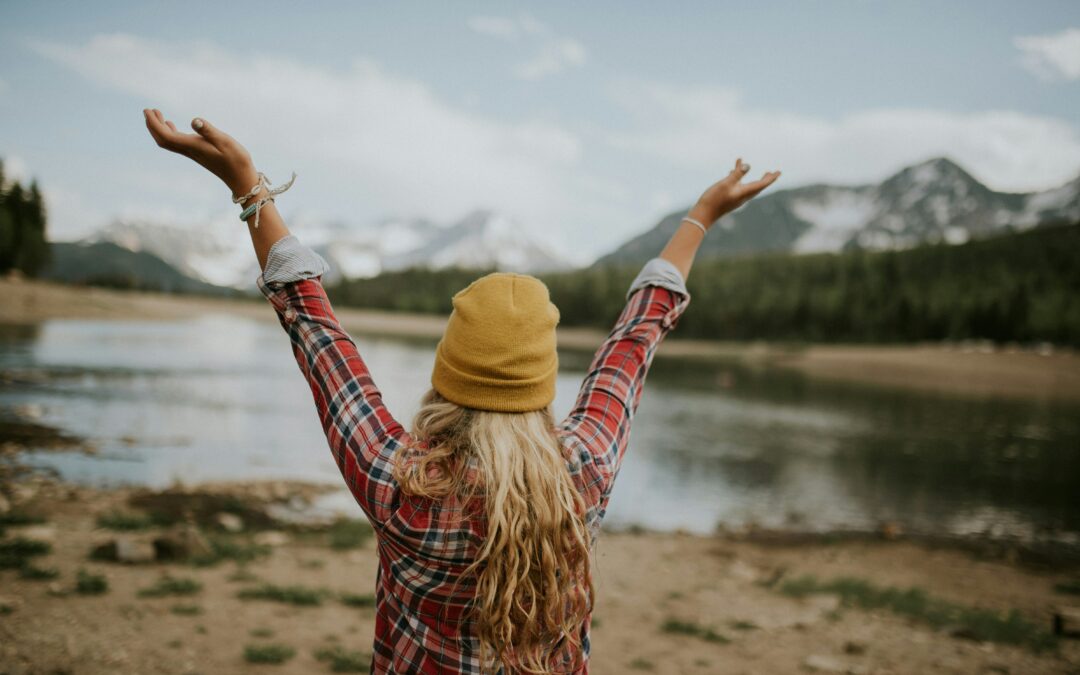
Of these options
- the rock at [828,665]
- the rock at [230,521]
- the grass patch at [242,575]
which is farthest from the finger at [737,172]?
the rock at [230,521]

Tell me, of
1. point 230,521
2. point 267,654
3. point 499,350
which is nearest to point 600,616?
point 267,654

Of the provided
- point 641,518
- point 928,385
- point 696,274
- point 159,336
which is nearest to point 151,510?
point 641,518

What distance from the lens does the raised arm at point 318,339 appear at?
4.83 feet

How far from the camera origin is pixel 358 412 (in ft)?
4.97

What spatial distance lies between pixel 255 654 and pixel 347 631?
0.94m

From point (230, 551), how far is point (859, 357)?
224ft

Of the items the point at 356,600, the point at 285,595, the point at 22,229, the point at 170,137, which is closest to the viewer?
the point at 170,137

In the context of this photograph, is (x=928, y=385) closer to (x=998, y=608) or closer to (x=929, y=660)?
(x=998, y=608)

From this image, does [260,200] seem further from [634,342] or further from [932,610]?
[932,610]

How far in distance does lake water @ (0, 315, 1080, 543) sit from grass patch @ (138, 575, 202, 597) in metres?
4.80

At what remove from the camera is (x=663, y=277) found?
1985mm

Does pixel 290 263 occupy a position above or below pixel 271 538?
above

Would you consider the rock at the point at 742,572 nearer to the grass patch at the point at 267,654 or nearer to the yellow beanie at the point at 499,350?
the grass patch at the point at 267,654

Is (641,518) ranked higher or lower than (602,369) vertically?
lower
